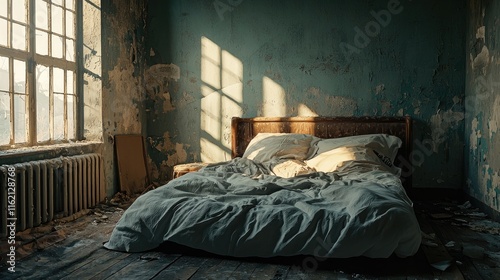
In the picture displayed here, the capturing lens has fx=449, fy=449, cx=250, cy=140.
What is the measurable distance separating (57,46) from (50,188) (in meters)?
1.52

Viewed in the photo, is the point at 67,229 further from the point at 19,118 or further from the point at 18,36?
the point at 18,36

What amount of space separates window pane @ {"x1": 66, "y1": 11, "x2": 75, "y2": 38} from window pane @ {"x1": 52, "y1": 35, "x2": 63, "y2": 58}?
0.57 feet

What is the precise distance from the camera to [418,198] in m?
5.16

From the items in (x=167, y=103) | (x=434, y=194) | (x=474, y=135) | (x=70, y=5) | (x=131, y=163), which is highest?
(x=70, y=5)

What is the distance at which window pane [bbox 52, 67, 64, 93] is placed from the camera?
14.6 ft

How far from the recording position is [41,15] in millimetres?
4270

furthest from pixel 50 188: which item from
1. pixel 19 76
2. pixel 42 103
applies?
pixel 19 76

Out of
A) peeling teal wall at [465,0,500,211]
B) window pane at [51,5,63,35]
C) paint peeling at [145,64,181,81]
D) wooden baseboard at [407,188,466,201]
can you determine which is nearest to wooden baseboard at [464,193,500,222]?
peeling teal wall at [465,0,500,211]

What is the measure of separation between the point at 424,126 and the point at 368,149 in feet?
3.31

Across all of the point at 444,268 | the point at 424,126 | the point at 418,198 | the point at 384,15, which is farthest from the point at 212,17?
the point at 444,268

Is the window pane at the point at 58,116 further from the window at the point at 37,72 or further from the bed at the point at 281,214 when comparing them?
the bed at the point at 281,214

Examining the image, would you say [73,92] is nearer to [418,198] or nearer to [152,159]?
[152,159]

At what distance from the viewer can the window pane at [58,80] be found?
4.44 metres

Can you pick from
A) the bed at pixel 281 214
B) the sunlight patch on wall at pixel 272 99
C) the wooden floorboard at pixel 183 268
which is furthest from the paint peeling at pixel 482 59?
the wooden floorboard at pixel 183 268
